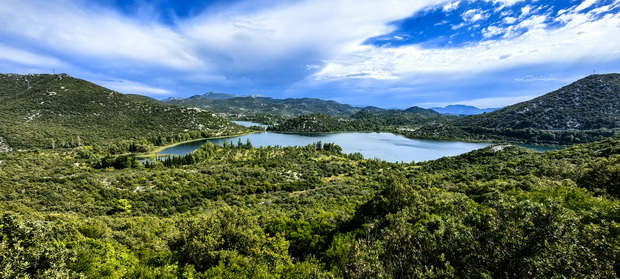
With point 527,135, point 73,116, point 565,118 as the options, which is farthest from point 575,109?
point 73,116

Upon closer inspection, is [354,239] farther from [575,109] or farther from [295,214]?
[575,109]

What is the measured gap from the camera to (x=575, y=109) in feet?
493

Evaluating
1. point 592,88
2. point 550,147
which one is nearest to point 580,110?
point 592,88

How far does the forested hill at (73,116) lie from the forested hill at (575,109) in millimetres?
231697

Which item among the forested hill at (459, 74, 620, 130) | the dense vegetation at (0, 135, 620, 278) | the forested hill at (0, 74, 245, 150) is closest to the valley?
the dense vegetation at (0, 135, 620, 278)

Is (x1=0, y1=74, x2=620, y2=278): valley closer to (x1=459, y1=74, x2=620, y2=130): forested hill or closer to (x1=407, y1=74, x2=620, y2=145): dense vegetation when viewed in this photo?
(x1=407, y1=74, x2=620, y2=145): dense vegetation

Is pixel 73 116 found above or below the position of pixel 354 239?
above

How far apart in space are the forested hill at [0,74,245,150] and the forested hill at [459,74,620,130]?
232 metres

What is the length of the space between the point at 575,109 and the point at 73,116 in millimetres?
310163

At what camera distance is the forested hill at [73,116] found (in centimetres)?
10675

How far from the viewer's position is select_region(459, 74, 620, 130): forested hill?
139m

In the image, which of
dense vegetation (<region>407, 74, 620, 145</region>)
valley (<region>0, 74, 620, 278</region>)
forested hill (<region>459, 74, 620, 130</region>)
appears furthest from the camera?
forested hill (<region>459, 74, 620, 130</region>)

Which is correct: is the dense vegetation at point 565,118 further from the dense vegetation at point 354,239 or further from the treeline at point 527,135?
the dense vegetation at point 354,239

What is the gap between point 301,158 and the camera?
4065 inches
